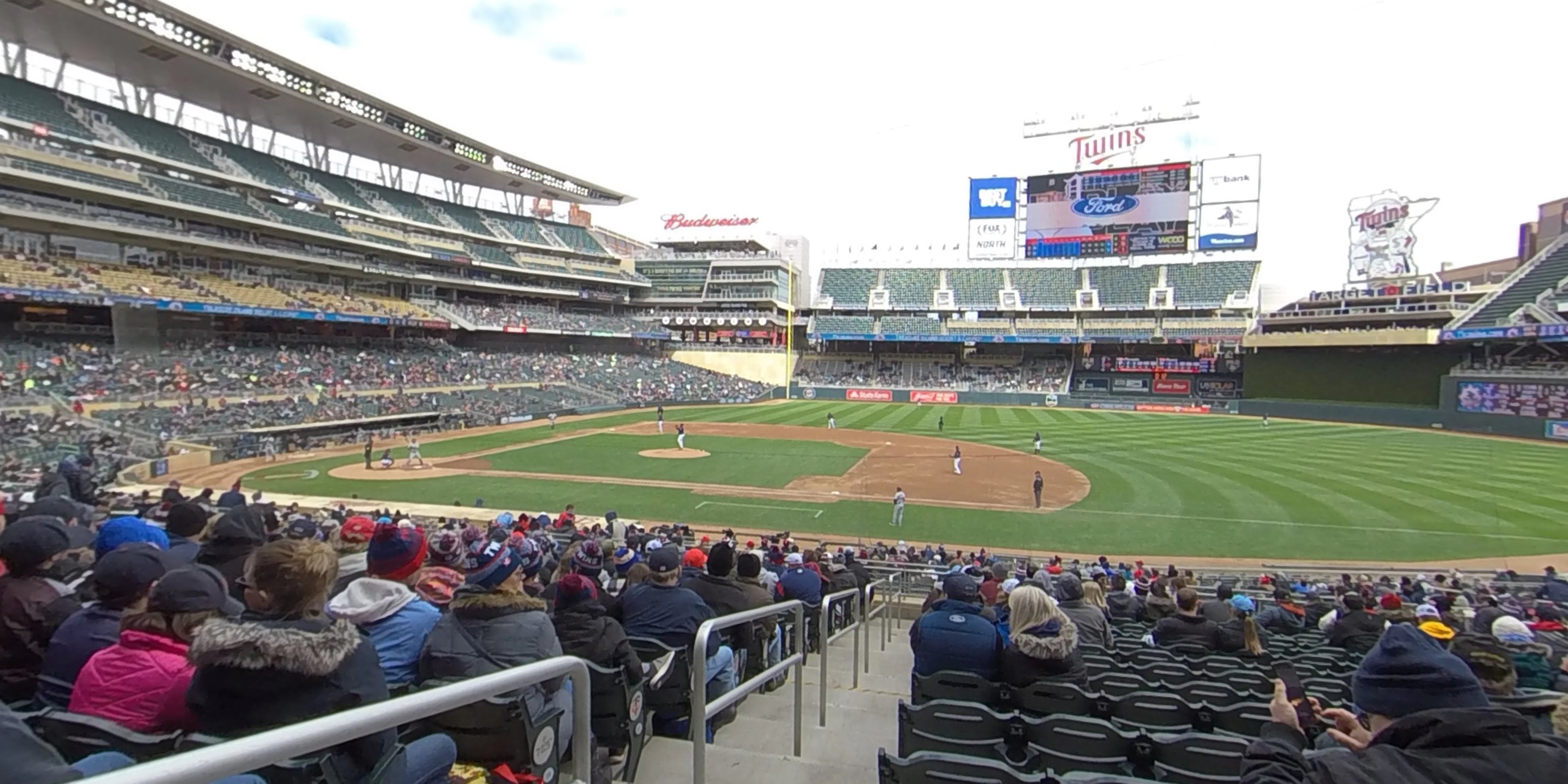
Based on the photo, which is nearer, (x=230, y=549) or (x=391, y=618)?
(x=391, y=618)

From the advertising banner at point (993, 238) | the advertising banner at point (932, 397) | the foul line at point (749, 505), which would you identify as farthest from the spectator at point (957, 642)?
the advertising banner at point (993, 238)

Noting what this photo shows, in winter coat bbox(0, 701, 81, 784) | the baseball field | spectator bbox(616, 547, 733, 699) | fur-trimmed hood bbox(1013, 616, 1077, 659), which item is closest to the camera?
winter coat bbox(0, 701, 81, 784)

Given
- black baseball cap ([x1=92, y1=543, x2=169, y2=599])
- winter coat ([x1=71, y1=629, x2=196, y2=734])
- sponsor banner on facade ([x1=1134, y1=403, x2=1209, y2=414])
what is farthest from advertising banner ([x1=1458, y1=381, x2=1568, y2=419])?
black baseball cap ([x1=92, y1=543, x2=169, y2=599])

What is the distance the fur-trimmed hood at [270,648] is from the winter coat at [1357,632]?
8.81 meters

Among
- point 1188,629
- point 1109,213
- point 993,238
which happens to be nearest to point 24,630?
point 1188,629

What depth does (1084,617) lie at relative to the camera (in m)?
6.66

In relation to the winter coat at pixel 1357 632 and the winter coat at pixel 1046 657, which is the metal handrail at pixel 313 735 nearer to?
the winter coat at pixel 1046 657

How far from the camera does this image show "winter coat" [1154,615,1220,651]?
7141mm

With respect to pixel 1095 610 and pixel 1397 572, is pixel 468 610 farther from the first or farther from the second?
pixel 1397 572

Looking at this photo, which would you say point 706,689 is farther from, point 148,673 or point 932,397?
point 932,397

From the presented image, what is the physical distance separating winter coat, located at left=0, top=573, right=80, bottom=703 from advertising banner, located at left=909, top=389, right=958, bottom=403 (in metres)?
62.5

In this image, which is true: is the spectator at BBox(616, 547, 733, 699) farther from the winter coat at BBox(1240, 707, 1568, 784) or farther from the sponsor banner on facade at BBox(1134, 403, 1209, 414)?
the sponsor banner on facade at BBox(1134, 403, 1209, 414)

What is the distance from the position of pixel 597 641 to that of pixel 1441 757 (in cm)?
370

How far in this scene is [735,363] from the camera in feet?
246
